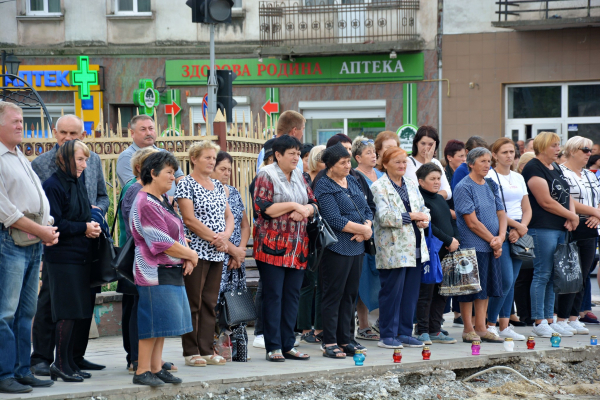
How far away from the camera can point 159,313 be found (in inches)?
233

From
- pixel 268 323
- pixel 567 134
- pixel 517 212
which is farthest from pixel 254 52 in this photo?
pixel 268 323

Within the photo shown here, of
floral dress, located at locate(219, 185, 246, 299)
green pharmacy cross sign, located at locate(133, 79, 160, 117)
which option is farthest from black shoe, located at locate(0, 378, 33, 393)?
green pharmacy cross sign, located at locate(133, 79, 160, 117)

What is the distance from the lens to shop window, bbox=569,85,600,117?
20.2 metres

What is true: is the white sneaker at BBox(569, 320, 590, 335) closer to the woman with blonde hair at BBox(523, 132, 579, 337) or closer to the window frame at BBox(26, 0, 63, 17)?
the woman with blonde hair at BBox(523, 132, 579, 337)

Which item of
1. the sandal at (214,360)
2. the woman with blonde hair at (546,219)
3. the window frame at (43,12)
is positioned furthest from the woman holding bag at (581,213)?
the window frame at (43,12)

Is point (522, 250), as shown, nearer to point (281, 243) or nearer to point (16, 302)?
point (281, 243)

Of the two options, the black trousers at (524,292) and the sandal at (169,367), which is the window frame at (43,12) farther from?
the sandal at (169,367)

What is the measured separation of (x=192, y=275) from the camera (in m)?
6.81

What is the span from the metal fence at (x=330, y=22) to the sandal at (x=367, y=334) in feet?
44.6

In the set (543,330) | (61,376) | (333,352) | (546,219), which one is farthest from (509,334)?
(61,376)

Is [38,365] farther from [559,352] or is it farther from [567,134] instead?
[567,134]

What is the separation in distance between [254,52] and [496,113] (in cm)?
632

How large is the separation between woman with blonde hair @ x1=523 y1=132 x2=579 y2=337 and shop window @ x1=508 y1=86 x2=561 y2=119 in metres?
11.7

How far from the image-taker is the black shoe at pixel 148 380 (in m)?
5.86
